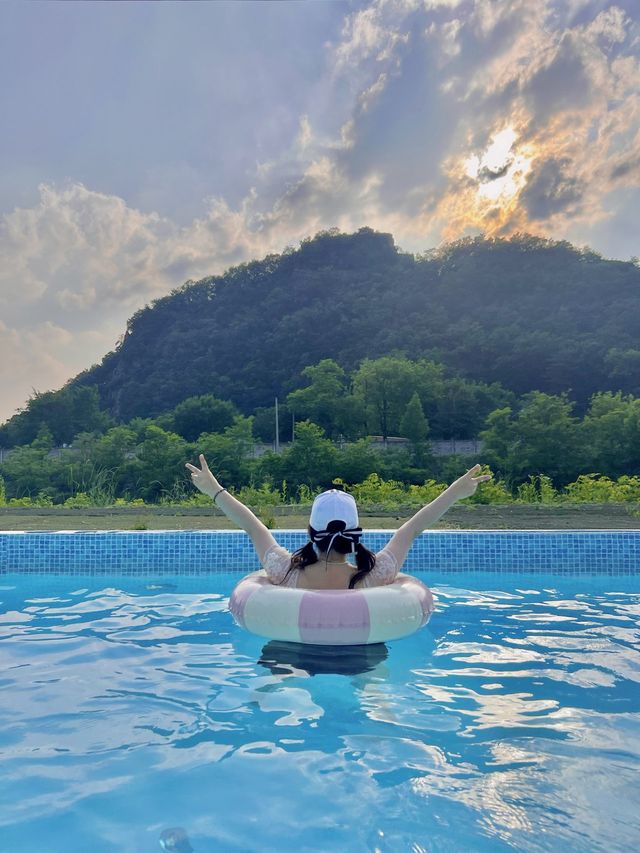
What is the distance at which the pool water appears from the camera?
1905mm

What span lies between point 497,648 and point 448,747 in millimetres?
1407

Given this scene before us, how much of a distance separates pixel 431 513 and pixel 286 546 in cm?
324

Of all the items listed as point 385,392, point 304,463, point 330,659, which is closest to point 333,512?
point 330,659

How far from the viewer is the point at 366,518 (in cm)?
795

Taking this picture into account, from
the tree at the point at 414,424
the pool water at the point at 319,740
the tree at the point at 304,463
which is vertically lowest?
the pool water at the point at 319,740

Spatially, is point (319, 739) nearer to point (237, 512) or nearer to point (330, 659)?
point (330, 659)

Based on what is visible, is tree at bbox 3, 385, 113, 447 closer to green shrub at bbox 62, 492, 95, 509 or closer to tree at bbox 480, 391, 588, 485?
tree at bbox 480, 391, 588, 485

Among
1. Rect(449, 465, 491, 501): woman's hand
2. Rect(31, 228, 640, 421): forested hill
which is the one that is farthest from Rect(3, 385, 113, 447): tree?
Rect(449, 465, 491, 501): woman's hand

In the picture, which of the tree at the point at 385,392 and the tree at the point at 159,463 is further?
the tree at the point at 385,392

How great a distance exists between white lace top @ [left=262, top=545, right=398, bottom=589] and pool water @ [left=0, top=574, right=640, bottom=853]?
0.99ft

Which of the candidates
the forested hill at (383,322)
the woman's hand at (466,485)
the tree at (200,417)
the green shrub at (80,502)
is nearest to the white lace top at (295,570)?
the woman's hand at (466,485)

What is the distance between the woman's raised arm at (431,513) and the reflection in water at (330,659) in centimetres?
47

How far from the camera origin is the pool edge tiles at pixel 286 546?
6.05 m

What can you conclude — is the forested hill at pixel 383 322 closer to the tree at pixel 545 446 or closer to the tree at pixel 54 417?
the tree at pixel 54 417
